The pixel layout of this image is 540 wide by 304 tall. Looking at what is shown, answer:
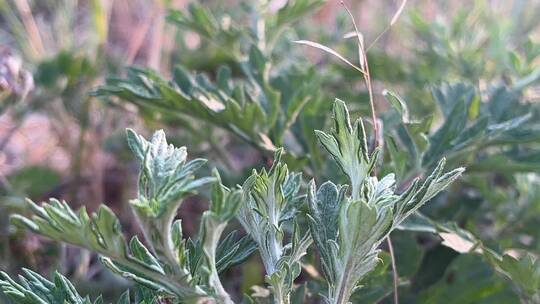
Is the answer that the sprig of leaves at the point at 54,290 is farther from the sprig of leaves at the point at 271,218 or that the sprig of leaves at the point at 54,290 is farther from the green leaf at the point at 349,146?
the green leaf at the point at 349,146

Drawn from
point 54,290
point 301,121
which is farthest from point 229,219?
point 301,121

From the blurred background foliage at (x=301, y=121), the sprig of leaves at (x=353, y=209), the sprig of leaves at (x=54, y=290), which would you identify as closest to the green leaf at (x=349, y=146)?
the sprig of leaves at (x=353, y=209)

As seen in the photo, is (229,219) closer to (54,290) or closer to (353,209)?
(353,209)

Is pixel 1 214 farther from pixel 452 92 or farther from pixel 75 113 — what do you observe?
pixel 452 92

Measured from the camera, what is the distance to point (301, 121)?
4.66 feet

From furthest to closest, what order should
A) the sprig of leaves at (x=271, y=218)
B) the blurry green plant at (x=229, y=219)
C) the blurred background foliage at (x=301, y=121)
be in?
the blurred background foliage at (x=301, y=121), the sprig of leaves at (x=271, y=218), the blurry green plant at (x=229, y=219)

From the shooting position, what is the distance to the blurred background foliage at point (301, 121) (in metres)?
1.27

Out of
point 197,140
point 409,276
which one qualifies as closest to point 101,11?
point 197,140

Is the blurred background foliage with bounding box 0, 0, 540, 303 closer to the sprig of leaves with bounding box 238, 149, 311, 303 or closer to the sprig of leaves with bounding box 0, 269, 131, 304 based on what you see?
the sprig of leaves with bounding box 238, 149, 311, 303

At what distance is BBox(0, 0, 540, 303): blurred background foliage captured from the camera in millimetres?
1274

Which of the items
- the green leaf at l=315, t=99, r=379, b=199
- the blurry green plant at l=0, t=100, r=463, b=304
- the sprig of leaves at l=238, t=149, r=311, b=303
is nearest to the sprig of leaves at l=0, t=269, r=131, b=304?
the blurry green plant at l=0, t=100, r=463, b=304

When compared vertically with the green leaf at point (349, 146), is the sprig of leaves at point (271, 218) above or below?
below

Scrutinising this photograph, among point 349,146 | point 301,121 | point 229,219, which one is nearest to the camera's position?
point 229,219

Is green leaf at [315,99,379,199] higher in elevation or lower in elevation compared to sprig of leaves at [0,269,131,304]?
higher
